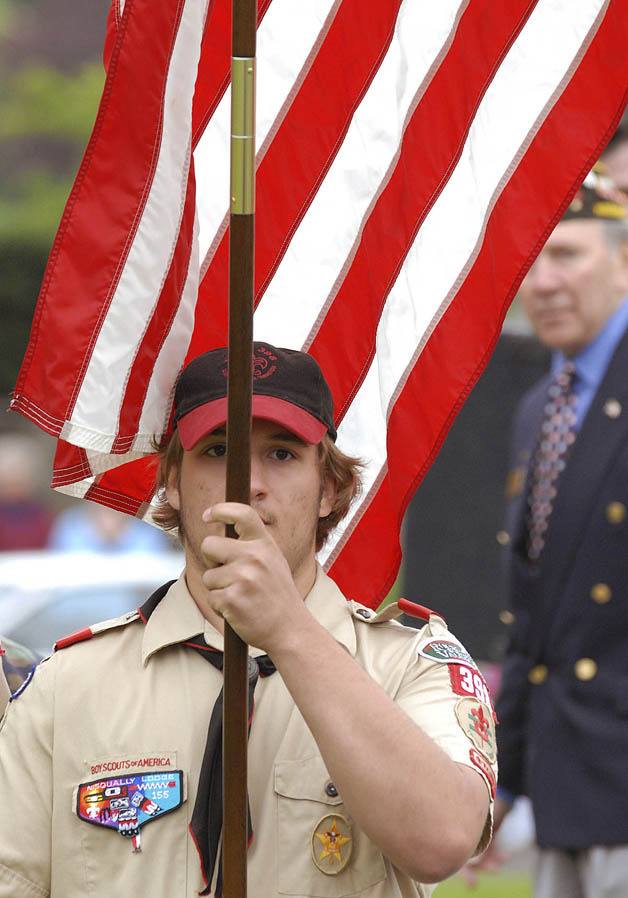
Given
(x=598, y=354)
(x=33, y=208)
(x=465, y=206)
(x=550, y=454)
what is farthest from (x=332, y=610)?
(x=33, y=208)

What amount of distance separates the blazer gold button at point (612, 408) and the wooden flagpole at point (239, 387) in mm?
2991

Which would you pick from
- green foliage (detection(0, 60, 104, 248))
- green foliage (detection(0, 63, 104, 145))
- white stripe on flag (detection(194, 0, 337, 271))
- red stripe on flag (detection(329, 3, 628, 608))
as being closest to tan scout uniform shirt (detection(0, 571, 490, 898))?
red stripe on flag (detection(329, 3, 628, 608))

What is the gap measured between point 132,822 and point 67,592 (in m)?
6.36

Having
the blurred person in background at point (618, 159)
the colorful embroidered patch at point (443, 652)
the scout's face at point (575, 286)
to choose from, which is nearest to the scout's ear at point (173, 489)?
the colorful embroidered patch at point (443, 652)

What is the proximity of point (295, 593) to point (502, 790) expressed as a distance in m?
3.12

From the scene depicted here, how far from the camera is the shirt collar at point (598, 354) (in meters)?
5.86

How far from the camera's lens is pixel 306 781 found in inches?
121

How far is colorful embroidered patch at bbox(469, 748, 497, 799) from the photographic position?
2.97m

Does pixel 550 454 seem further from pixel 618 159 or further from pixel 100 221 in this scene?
pixel 100 221

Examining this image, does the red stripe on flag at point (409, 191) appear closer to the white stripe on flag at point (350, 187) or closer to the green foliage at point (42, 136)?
the white stripe on flag at point (350, 187)

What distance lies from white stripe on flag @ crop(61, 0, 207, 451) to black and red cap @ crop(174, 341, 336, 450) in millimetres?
191

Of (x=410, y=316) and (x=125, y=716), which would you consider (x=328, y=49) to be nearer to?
(x=410, y=316)

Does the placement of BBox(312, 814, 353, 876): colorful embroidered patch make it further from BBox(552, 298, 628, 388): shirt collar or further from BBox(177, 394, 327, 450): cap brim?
BBox(552, 298, 628, 388): shirt collar

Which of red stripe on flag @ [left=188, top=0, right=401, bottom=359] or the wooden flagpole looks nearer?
the wooden flagpole
